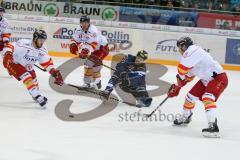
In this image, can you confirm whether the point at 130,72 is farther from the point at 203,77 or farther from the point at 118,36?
the point at 118,36

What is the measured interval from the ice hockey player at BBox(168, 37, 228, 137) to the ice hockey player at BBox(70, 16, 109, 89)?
2.28m

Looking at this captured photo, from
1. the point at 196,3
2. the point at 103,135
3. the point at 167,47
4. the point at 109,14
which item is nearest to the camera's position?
the point at 103,135

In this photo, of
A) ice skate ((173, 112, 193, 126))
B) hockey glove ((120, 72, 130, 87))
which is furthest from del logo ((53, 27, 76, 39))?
ice skate ((173, 112, 193, 126))

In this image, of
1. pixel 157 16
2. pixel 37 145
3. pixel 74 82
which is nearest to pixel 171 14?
pixel 157 16

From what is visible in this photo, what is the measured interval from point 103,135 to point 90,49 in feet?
8.67

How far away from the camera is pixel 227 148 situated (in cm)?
537

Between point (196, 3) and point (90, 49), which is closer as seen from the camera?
point (90, 49)

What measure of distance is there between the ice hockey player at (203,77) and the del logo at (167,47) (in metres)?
5.02

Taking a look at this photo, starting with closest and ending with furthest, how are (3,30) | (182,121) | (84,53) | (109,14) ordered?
(182,121), (84,53), (3,30), (109,14)

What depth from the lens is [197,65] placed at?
5867 mm

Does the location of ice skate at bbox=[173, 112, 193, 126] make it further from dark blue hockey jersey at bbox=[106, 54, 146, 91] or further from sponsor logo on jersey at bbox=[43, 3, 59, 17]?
sponsor logo on jersey at bbox=[43, 3, 59, 17]

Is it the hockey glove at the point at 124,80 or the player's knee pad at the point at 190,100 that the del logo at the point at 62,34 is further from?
the player's knee pad at the point at 190,100

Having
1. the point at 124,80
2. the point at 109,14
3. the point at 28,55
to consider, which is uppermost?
the point at 109,14

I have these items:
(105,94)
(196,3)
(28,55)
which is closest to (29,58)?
(28,55)
